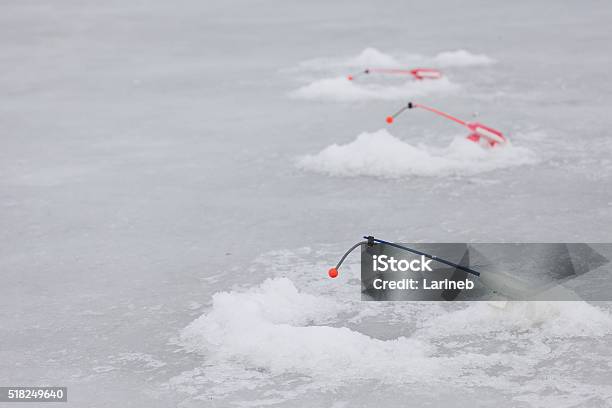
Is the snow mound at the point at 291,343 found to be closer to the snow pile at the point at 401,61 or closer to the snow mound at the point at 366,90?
the snow mound at the point at 366,90

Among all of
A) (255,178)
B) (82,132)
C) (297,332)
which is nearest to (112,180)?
(255,178)

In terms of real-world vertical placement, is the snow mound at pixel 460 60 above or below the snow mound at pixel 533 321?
above

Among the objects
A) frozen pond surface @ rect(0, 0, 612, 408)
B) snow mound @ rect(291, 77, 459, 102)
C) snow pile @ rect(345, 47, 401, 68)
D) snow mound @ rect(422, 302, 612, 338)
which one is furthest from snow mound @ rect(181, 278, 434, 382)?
snow pile @ rect(345, 47, 401, 68)

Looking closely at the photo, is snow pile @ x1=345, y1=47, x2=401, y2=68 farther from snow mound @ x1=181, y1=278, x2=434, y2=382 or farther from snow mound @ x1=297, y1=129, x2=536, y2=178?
snow mound @ x1=181, y1=278, x2=434, y2=382

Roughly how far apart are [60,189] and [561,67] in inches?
297

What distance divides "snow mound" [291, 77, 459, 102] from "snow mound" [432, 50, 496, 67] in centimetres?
138

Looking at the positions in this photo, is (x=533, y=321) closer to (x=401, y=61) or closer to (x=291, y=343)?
(x=291, y=343)

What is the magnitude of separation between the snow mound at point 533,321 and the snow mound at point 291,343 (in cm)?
33

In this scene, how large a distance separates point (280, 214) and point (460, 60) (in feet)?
23.5

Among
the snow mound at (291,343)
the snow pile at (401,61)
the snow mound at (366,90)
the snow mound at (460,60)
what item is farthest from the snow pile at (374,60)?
the snow mound at (291,343)

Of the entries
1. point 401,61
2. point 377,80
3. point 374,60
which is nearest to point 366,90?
point 377,80

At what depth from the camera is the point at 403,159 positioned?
8.41 m

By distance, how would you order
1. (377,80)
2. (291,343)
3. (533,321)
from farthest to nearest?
(377,80) → (533,321) → (291,343)

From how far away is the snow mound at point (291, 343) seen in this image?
474 centimetres
